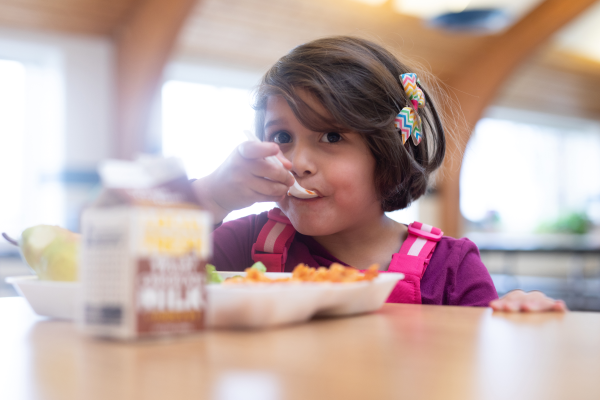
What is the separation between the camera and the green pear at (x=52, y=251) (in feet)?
1.95

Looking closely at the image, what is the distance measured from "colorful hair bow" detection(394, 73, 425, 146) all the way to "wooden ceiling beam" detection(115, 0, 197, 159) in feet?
10.9

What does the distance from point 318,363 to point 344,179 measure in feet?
2.56

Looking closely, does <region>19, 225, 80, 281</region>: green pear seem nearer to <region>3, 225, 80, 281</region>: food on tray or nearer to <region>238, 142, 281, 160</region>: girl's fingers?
<region>3, 225, 80, 281</region>: food on tray

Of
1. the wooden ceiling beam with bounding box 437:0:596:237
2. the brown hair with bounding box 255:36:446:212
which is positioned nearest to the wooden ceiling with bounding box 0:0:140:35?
the wooden ceiling beam with bounding box 437:0:596:237

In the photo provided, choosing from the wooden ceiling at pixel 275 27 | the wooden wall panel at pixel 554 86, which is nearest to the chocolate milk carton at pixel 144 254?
the wooden ceiling at pixel 275 27

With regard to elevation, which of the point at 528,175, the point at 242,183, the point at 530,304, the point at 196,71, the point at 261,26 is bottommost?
the point at 530,304

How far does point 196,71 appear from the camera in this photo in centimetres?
539

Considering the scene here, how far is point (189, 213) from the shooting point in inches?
17.0

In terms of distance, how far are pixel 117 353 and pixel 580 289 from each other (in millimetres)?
7119

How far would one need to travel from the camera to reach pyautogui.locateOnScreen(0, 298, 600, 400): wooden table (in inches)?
12.0

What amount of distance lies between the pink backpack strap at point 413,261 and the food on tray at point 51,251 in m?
0.59

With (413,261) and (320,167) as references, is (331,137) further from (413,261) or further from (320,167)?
(413,261)

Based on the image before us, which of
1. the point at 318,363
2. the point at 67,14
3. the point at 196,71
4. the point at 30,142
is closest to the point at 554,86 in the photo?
the point at 196,71

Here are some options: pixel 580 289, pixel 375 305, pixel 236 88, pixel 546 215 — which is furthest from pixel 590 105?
pixel 375 305
